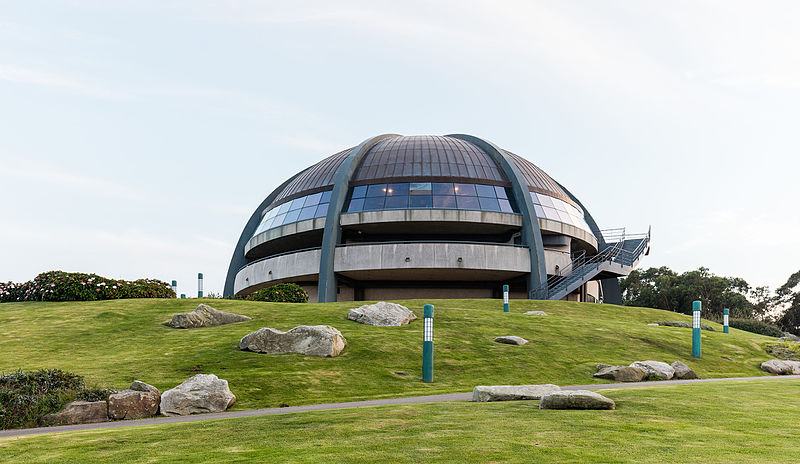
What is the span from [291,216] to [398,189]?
903 centimetres

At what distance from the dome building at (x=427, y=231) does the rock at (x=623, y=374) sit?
23072 mm

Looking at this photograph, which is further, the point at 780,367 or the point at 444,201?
the point at 444,201

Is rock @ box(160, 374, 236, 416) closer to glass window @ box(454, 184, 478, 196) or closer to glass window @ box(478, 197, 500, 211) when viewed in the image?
glass window @ box(478, 197, 500, 211)

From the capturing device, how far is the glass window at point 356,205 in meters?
43.4

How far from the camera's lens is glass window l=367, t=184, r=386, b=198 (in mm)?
44050

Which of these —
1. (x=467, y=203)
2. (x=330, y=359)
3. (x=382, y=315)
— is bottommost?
(x=330, y=359)

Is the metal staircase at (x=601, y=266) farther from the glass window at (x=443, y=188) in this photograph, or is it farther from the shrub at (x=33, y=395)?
the shrub at (x=33, y=395)

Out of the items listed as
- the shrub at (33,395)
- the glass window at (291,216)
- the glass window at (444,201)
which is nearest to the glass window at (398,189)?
the glass window at (444,201)

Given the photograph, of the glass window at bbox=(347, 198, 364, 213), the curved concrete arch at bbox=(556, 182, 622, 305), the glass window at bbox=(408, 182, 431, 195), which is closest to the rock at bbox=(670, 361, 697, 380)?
the glass window at bbox=(408, 182, 431, 195)

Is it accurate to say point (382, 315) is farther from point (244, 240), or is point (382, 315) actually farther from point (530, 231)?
point (244, 240)

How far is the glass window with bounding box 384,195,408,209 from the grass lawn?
3232cm

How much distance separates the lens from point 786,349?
24.4 m

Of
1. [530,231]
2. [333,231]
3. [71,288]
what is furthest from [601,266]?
[71,288]

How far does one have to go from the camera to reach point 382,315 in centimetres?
2261
